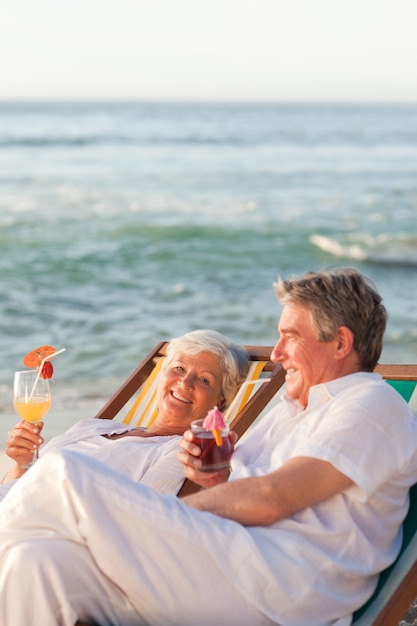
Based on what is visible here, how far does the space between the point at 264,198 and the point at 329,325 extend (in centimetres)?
1780

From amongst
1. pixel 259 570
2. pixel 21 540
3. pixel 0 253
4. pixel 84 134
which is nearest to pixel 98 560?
pixel 21 540

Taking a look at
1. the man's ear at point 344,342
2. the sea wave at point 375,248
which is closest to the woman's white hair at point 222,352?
the man's ear at point 344,342

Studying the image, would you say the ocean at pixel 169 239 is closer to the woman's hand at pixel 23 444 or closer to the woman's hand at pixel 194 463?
the woman's hand at pixel 194 463

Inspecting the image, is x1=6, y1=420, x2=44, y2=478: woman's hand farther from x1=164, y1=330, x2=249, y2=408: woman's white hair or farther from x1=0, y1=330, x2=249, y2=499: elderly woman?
x1=164, y1=330, x2=249, y2=408: woman's white hair

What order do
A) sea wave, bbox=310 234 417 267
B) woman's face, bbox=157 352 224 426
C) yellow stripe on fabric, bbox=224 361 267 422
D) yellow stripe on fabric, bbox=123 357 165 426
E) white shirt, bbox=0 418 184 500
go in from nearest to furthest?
white shirt, bbox=0 418 184 500, woman's face, bbox=157 352 224 426, yellow stripe on fabric, bbox=224 361 267 422, yellow stripe on fabric, bbox=123 357 165 426, sea wave, bbox=310 234 417 267

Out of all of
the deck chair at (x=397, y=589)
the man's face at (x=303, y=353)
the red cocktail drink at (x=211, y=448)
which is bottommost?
the deck chair at (x=397, y=589)

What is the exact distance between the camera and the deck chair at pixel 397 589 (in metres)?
2.54

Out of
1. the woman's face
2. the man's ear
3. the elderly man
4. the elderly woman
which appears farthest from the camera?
the woman's face

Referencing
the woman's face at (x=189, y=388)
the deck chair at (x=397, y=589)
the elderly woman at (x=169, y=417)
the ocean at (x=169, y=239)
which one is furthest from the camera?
the ocean at (x=169, y=239)

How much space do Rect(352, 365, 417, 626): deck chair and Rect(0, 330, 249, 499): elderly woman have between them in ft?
2.95

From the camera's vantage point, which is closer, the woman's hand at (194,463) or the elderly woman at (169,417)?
the woman's hand at (194,463)

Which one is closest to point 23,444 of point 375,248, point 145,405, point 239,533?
point 145,405

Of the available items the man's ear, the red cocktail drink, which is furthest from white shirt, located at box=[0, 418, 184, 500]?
the man's ear

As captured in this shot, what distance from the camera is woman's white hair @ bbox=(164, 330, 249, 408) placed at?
3709mm
